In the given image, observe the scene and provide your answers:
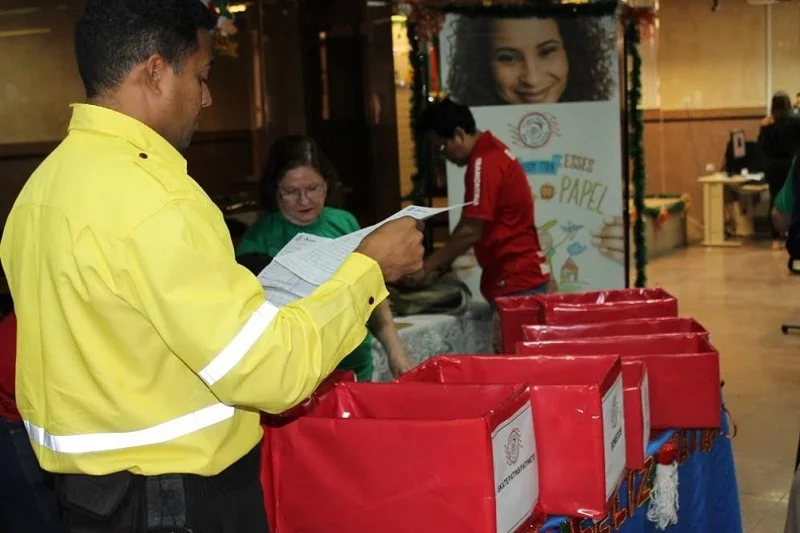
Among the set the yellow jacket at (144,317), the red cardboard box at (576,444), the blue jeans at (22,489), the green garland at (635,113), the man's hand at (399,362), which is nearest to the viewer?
the yellow jacket at (144,317)

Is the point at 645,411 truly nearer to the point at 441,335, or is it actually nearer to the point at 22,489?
the point at 22,489

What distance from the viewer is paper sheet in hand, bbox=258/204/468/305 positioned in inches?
64.0

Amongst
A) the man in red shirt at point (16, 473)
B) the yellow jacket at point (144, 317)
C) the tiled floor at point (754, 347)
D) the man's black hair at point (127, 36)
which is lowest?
the tiled floor at point (754, 347)

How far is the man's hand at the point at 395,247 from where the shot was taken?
159 cm

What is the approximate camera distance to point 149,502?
4.89ft

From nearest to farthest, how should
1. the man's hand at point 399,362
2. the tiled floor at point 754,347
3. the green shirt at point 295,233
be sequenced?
the man's hand at point 399,362
the green shirt at point 295,233
the tiled floor at point 754,347

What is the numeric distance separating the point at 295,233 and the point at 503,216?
1.22 metres

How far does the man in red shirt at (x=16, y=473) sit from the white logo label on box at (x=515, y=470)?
3.95ft

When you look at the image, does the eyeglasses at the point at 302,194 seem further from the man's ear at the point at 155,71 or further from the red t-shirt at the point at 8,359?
the man's ear at the point at 155,71

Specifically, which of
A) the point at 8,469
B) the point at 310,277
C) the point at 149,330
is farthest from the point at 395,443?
the point at 8,469

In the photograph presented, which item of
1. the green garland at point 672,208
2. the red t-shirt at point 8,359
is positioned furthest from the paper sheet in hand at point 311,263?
the green garland at point 672,208

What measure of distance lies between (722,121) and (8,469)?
35.6ft

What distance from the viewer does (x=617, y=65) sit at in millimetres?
5203

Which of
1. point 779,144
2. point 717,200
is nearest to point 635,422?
point 779,144
